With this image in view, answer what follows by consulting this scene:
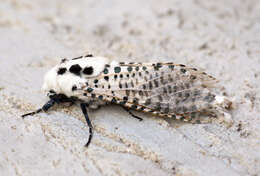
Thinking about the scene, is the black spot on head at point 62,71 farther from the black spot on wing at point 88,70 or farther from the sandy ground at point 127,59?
the sandy ground at point 127,59

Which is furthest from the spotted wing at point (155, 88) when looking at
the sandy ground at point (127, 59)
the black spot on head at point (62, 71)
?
the black spot on head at point (62, 71)

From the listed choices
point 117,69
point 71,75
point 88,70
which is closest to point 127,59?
point 117,69

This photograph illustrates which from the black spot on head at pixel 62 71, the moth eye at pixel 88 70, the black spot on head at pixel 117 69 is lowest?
the black spot on head at pixel 117 69

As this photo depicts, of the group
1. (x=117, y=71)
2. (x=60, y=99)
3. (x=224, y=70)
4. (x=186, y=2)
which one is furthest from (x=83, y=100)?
(x=186, y=2)

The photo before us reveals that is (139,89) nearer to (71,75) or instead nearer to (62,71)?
(71,75)

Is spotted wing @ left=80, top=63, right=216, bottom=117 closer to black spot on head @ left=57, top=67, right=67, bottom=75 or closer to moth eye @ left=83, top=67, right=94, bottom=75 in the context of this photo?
moth eye @ left=83, top=67, right=94, bottom=75

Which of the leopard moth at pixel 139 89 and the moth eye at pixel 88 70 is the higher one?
the moth eye at pixel 88 70

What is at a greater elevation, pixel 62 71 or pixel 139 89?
pixel 62 71

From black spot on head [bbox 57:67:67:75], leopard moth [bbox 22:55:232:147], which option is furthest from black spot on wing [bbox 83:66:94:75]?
black spot on head [bbox 57:67:67:75]
